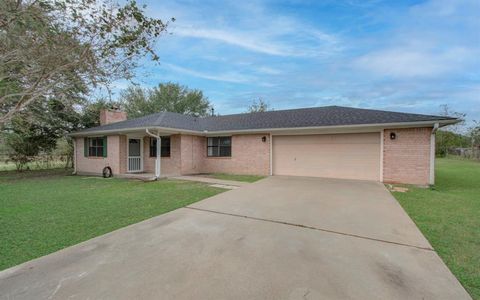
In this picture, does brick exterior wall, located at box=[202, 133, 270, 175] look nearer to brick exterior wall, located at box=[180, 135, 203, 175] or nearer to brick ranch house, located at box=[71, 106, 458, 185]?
brick ranch house, located at box=[71, 106, 458, 185]

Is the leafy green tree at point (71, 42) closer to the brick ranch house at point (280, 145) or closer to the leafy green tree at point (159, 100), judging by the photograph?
the brick ranch house at point (280, 145)

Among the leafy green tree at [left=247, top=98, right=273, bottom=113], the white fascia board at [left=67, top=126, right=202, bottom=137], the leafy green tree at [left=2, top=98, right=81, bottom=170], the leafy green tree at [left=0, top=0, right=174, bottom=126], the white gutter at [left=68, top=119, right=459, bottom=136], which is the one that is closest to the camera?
the leafy green tree at [left=0, top=0, right=174, bottom=126]

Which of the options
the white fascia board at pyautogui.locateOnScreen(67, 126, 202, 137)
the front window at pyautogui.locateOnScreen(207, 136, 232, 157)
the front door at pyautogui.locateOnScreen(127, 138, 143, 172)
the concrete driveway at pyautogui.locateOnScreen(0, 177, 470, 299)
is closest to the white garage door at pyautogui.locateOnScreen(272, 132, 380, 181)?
the front window at pyautogui.locateOnScreen(207, 136, 232, 157)

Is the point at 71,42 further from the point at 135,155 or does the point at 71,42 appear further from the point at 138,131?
the point at 135,155

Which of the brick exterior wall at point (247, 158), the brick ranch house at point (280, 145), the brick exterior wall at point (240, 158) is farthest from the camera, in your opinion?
the brick exterior wall at point (247, 158)

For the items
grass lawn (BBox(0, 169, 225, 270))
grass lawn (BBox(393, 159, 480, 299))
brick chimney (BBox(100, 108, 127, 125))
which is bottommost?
grass lawn (BBox(0, 169, 225, 270))

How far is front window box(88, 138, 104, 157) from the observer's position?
1346 centimetres

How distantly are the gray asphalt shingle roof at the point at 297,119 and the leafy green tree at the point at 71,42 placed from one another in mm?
5324

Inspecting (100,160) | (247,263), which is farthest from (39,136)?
(247,263)

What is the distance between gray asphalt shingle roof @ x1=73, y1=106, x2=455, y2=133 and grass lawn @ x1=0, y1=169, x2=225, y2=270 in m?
4.70

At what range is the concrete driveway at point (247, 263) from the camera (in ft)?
7.71

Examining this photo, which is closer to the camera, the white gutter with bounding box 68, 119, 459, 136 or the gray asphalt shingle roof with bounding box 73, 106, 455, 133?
the white gutter with bounding box 68, 119, 459, 136

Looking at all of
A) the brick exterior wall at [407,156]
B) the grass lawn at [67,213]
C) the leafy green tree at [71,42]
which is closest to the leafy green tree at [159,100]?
the grass lawn at [67,213]

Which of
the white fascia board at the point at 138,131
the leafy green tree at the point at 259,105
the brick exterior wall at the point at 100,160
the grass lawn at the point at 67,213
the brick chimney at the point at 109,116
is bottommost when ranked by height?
the grass lawn at the point at 67,213
